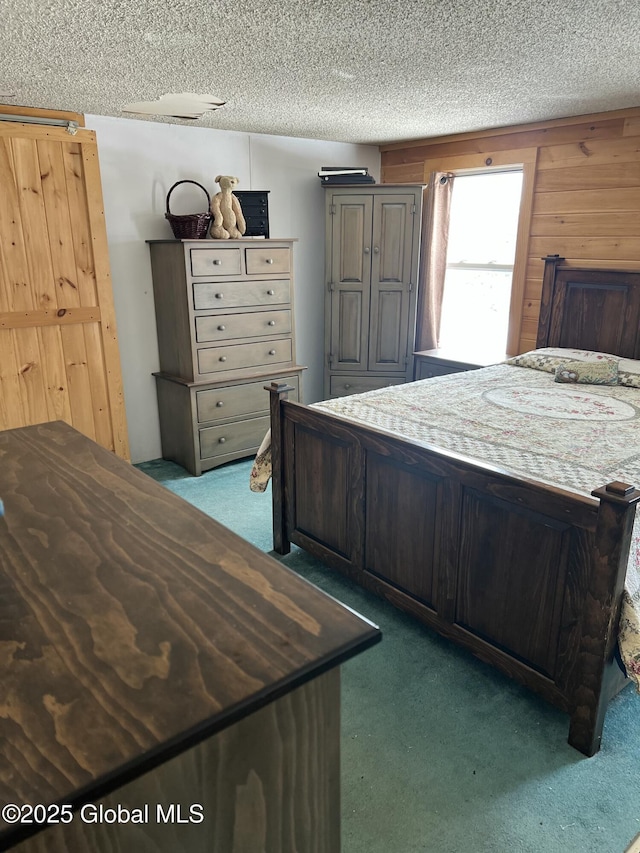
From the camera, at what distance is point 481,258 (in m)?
4.35

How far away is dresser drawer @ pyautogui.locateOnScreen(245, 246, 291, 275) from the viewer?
3814 mm

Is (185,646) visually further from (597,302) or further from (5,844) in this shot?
(597,302)

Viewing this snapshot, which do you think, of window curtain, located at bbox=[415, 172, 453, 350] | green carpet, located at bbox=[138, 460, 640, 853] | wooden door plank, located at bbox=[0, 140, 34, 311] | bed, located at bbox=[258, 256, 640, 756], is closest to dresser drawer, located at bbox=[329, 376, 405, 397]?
window curtain, located at bbox=[415, 172, 453, 350]

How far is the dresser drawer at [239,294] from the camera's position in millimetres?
3635

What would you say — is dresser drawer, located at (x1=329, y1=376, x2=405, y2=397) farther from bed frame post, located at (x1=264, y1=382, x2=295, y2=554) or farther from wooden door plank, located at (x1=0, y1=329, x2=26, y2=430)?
wooden door plank, located at (x1=0, y1=329, x2=26, y2=430)

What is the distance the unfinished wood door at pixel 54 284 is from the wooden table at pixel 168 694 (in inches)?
108

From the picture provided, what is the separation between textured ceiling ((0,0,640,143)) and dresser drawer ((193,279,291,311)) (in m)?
0.96

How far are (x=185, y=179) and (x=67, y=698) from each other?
3819 millimetres

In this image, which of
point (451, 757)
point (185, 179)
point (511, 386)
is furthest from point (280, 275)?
point (451, 757)

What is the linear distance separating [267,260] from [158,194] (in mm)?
784

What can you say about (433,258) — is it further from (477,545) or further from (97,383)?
(477,545)

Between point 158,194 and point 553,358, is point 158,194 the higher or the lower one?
the higher one

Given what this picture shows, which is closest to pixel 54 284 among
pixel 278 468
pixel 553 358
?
pixel 278 468

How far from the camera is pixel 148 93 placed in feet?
→ 9.60
